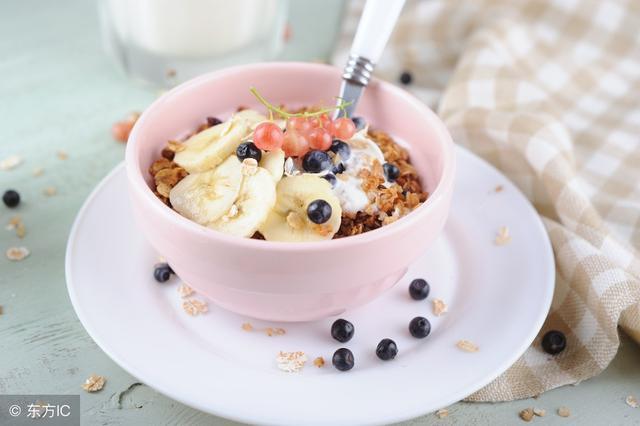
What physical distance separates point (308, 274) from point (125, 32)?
1.15 meters

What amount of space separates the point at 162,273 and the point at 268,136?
0.33 metres

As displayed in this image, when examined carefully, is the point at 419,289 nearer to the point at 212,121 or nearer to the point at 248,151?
the point at 248,151

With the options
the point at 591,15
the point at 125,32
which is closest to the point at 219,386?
the point at 125,32

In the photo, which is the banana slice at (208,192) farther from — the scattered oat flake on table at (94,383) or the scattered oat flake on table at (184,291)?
the scattered oat flake on table at (94,383)

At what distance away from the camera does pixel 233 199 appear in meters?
1.18

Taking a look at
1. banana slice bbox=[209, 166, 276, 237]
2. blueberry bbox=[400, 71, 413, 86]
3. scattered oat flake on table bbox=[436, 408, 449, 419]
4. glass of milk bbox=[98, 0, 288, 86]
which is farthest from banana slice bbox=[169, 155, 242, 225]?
blueberry bbox=[400, 71, 413, 86]

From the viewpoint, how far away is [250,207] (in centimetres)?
115

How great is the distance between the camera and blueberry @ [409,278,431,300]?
1.33m

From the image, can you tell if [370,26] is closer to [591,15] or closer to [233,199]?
[233,199]

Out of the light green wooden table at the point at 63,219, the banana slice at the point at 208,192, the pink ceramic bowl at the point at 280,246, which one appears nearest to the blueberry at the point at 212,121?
the pink ceramic bowl at the point at 280,246

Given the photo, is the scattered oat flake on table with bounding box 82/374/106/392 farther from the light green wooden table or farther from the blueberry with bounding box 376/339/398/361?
the blueberry with bounding box 376/339/398/361

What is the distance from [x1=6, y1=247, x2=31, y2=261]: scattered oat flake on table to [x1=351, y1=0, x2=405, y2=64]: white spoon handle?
0.75 metres

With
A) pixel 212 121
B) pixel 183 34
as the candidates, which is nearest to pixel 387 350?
pixel 212 121

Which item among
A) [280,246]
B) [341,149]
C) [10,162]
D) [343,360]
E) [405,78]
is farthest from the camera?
[405,78]
